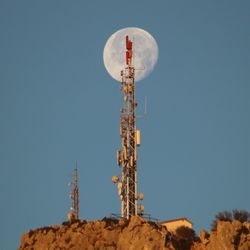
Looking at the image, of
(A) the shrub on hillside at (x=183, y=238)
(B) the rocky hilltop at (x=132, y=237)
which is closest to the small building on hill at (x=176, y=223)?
(A) the shrub on hillside at (x=183, y=238)

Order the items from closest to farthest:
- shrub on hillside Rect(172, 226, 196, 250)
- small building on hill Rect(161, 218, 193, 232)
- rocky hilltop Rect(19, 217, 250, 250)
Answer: rocky hilltop Rect(19, 217, 250, 250), shrub on hillside Rect(172, 226, 196, 250), small building on hill Rect(161, 218, 193, 232)

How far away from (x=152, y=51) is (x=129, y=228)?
67.5ft

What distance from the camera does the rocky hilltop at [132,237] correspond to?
2191 inches

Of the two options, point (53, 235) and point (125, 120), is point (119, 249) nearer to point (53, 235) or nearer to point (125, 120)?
point (53, 235)

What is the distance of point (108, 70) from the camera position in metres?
73.1

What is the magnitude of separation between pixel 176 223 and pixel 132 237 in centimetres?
1066

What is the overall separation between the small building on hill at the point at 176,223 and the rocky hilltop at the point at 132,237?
2.82 metres

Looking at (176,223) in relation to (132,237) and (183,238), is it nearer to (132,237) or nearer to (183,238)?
(183,238)

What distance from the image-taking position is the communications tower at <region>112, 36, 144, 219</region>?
217ft

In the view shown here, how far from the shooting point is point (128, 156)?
67188 mm

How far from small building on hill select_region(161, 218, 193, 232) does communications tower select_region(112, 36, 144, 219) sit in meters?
2.00

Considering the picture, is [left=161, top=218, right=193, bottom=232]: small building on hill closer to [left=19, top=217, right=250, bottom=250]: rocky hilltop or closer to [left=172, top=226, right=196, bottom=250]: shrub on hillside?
[left=172, top=226, right=196, bottom=250]: shrub on hillside

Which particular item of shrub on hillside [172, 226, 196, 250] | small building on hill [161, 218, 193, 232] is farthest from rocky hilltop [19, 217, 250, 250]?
small building on hill [161, 218, 193, 232]

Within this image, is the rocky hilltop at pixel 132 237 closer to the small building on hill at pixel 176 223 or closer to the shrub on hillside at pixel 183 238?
the shrub on hillside at pixel 183 238
